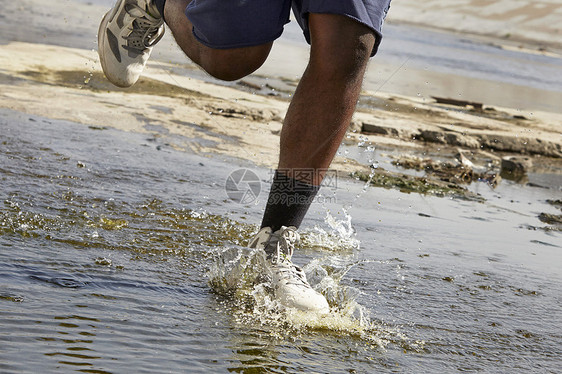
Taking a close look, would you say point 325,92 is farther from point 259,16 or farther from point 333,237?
point 333,237

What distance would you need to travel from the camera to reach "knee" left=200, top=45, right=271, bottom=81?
7.61 feet

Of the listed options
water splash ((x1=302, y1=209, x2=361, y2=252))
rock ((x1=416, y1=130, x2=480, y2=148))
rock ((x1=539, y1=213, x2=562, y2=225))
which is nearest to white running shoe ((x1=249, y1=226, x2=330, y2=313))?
water splash ((x1=302, y1=209, x2=361, y2=252))

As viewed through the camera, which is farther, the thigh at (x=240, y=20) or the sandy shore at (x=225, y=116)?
the sandy shore at (x=225, y=116)

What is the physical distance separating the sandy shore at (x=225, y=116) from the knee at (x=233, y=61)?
203 centimetres

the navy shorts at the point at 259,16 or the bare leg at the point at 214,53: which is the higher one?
the navy shorts at the point at 259,16

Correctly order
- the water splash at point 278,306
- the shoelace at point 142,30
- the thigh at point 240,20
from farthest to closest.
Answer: the shoelace at point 142,30 < the thigh at point 240,20 < the water splash at point 278,306

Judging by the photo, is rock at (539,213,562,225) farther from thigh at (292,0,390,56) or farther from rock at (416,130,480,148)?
thigh at (292,0,390,56)

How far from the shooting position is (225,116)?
5711 millimetres

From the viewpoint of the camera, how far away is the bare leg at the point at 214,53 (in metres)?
2.33

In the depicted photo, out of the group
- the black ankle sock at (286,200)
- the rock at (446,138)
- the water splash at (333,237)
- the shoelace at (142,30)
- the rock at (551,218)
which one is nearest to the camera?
the black ankle sock at (286,200)

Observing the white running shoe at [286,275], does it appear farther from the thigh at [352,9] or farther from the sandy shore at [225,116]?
the sandy shore at [225,116]

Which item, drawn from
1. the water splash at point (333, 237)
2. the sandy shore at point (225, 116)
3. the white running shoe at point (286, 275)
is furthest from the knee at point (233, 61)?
the sandy shore at point (225, 116)

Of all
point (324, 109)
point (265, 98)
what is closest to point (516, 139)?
point (265, 98)

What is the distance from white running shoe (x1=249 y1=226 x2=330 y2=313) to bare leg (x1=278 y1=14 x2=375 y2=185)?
0.61 feet
